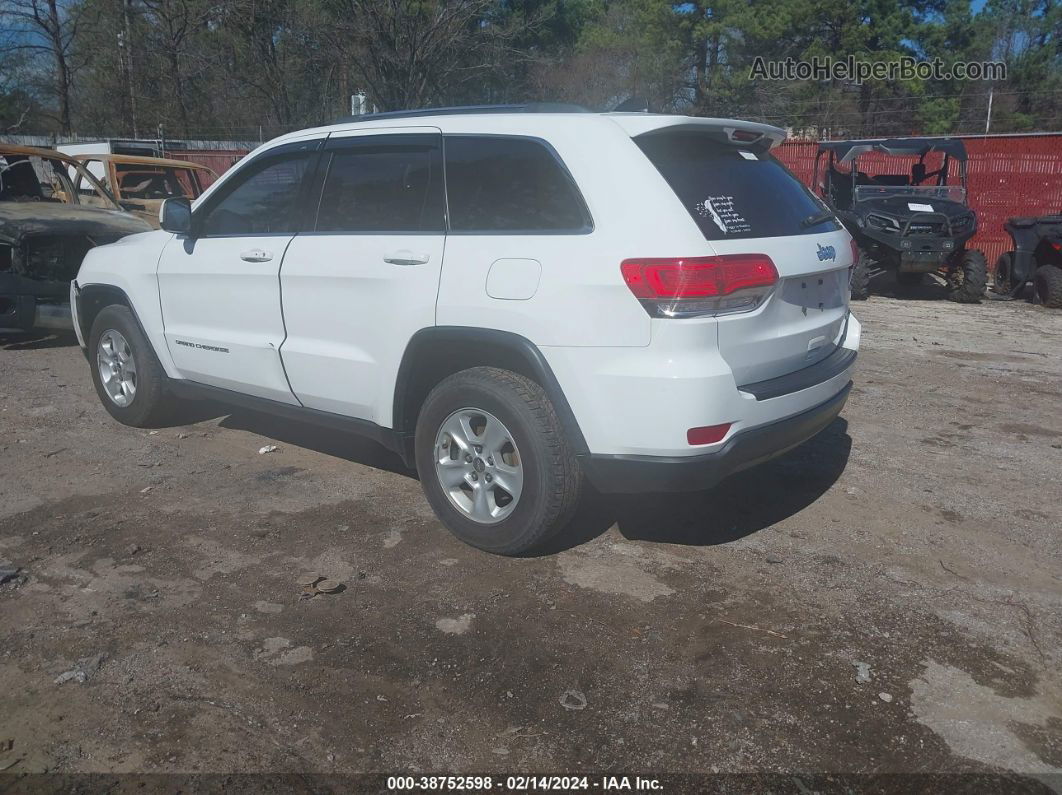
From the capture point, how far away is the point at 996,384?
738 cm

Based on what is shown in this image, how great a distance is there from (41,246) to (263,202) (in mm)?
4280

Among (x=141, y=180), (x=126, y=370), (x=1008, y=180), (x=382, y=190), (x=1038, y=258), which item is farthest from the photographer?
(x=1008, y=180)

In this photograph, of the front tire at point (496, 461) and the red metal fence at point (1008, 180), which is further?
the red metal fence at point (1008, 180)

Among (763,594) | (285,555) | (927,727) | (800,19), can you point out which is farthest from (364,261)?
(800,19)

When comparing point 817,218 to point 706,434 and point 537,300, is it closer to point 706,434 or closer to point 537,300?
point 706,434

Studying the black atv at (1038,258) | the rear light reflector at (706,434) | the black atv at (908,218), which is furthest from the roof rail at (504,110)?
the black atv at (1038,258)

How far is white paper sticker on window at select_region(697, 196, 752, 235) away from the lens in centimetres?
361

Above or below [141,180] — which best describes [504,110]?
above

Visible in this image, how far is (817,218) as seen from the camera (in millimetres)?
4207

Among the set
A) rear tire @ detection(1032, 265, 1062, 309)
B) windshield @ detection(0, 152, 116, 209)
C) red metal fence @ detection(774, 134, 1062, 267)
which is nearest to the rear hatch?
windshield @ detection(0, 152, 116, 209)

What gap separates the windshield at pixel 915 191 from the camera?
12469 mm

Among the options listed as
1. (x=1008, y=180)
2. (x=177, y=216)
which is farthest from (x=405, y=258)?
(x=1008, y=180)

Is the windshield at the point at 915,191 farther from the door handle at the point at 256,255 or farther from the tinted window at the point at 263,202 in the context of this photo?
the door handle at the point at 256,255

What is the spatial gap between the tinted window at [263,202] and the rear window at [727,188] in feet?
6.56
